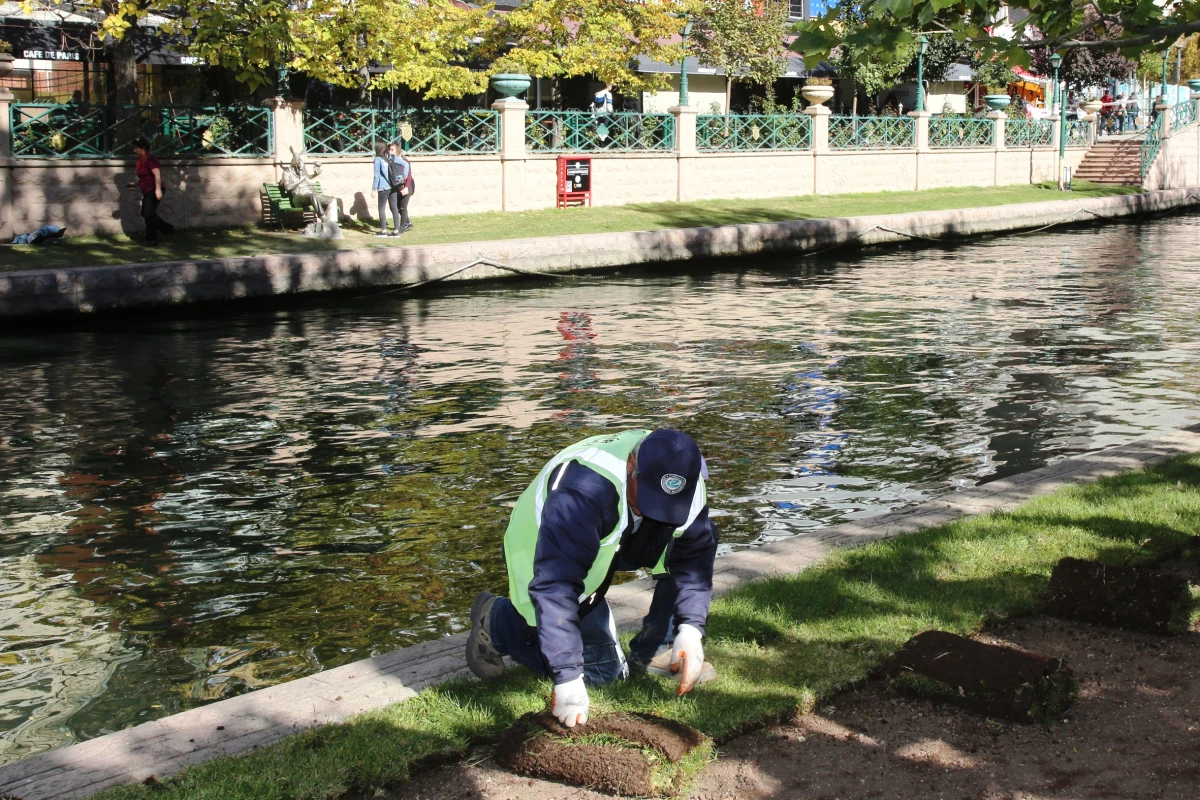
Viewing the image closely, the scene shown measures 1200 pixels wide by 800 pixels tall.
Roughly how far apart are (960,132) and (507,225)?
17.9 metres

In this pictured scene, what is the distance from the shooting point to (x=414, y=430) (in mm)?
11070

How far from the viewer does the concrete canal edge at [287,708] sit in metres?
4.46

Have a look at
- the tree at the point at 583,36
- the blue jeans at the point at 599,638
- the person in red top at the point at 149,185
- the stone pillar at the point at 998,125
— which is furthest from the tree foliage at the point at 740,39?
the blue jeans at the point at 599,638

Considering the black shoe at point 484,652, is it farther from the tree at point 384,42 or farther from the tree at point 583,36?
the tree at point 583,36

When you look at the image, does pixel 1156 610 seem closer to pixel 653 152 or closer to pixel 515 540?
pixel 515 540

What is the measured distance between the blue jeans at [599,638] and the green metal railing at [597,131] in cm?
2338

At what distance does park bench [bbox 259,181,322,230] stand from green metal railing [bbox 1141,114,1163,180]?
27.3 metres

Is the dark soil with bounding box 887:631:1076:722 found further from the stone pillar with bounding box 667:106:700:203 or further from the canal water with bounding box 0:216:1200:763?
the stone pillar with bounding box 667:106:700:203

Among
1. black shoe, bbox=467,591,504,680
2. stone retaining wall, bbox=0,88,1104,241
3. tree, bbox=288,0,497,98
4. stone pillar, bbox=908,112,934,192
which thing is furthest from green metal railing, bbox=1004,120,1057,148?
black shoe, bbox=467,591,504,680

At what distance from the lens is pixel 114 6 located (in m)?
22.7

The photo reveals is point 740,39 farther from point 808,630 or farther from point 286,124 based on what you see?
point 808,630

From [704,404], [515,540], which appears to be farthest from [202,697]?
[704,404]

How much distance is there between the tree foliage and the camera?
136 ft

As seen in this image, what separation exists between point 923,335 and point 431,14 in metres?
15.2
